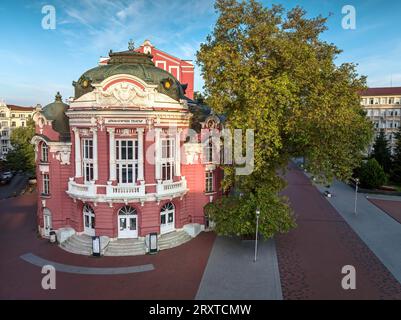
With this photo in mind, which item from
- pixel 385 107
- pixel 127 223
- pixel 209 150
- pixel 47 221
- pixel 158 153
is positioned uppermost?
pixel 385 107

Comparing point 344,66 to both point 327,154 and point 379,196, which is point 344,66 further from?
point 379,196

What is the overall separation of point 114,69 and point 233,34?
28.9ft

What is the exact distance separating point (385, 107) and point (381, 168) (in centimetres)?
4200

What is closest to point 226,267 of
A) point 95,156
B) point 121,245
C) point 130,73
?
point 121,245

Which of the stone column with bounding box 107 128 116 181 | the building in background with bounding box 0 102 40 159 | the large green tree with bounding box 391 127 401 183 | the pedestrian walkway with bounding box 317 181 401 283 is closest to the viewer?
the pedestrian walkway with bounding box 317 181 401 283

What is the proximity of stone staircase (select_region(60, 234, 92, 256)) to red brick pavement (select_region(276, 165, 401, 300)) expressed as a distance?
13056 millimetres

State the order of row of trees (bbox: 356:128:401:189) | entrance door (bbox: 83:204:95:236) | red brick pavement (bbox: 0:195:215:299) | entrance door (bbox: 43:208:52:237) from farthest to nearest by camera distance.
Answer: row of trees (bbox: 356:128:401:189)
entrance door (bbox: 43:208:52:237)
entrance door (bbox: 83:204:95:236)
red brick pavement (bbox: 0:195:215:299)

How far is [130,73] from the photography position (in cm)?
2319

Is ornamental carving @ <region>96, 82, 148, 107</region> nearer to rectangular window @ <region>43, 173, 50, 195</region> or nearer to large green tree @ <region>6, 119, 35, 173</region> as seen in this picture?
rectangular window @ <region>43, 173, 50, 195</region>

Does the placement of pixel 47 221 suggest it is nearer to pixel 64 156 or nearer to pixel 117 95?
pixel 64 156

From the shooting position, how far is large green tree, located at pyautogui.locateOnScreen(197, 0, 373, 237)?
63.9ft

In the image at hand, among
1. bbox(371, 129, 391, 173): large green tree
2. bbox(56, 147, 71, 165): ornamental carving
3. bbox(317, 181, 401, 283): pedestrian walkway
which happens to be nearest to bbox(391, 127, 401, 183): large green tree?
bbox(371, 129, 391, 173): large green tree

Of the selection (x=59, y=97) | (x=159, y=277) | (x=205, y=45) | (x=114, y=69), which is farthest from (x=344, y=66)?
(x=59, y=97)

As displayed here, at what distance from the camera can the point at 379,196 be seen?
3988 centimetres
